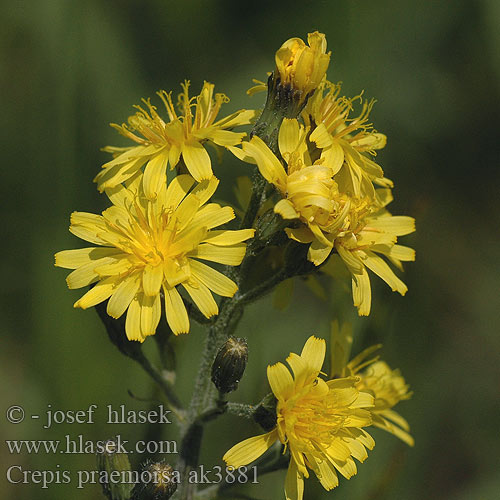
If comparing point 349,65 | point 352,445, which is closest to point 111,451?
point 352,445

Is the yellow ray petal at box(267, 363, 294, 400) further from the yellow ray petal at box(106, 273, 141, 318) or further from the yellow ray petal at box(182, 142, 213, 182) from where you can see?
the yellow ray petal at box(182, 142, 213, 182)

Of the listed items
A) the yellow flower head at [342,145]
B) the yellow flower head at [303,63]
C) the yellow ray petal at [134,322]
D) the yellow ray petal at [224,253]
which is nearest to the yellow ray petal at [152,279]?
the yellow ray petal at [134,322]

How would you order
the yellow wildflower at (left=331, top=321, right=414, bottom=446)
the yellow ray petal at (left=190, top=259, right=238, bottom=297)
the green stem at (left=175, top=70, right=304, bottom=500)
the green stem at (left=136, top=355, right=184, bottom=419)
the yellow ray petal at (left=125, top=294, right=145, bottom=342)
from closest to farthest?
the yellow ray petal at (left=125, top=294, right=145, bottom=342)
the yellow ray petal at (left=190, top=259, right=238, bottom=297)
the green stem at (left=175, top=70, right=304, bottom=500)
the green stem at (left=136, top=355, right=184, bottom=419)
the yellow wildflower at (left=331, top=321, right=414, bottom=446)

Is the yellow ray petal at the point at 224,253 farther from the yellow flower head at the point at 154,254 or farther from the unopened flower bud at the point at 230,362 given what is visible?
the unopened flower bud at the point at 230,362

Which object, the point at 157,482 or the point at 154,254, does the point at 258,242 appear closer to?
the point at 154,254

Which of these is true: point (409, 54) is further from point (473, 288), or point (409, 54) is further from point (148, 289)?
point (148, 289)

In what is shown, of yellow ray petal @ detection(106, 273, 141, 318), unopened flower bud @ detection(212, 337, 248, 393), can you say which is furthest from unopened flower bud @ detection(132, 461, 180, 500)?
yellow ray petal @ detection(106, 273, 141, 318)
